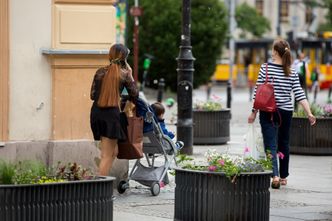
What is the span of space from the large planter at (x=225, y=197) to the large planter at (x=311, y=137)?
8.38 m

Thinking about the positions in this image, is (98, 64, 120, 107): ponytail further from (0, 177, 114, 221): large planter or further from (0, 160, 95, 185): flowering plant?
(0, 177, 114, 221): large planter

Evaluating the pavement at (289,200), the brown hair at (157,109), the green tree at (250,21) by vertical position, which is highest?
the green tree at (250,21)

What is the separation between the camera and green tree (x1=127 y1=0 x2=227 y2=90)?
134ft

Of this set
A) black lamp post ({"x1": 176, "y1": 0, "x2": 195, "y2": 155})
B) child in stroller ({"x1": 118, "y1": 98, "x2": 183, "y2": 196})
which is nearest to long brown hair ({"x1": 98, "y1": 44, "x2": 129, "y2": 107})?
child in stroller ({"x1": 118, "y1": 98, "x2": 183, "y2": 196})

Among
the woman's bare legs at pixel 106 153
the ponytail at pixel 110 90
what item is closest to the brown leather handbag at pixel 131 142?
the woman's bare legs at pixel 106 153

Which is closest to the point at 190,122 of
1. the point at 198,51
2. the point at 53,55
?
the point at 53,55

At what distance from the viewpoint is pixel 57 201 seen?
8125 mm

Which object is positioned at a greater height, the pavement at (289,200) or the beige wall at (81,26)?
the beige wall at (81,26)

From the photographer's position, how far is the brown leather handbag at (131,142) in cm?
1154

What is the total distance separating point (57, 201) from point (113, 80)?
10.9ft

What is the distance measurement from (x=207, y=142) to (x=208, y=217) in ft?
33.6

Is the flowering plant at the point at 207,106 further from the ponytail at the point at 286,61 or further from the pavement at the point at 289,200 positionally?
the ponytail at the point at 286,61

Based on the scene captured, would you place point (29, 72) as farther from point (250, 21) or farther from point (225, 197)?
point (250, 21)

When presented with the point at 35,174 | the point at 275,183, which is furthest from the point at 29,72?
the point at 35,174
